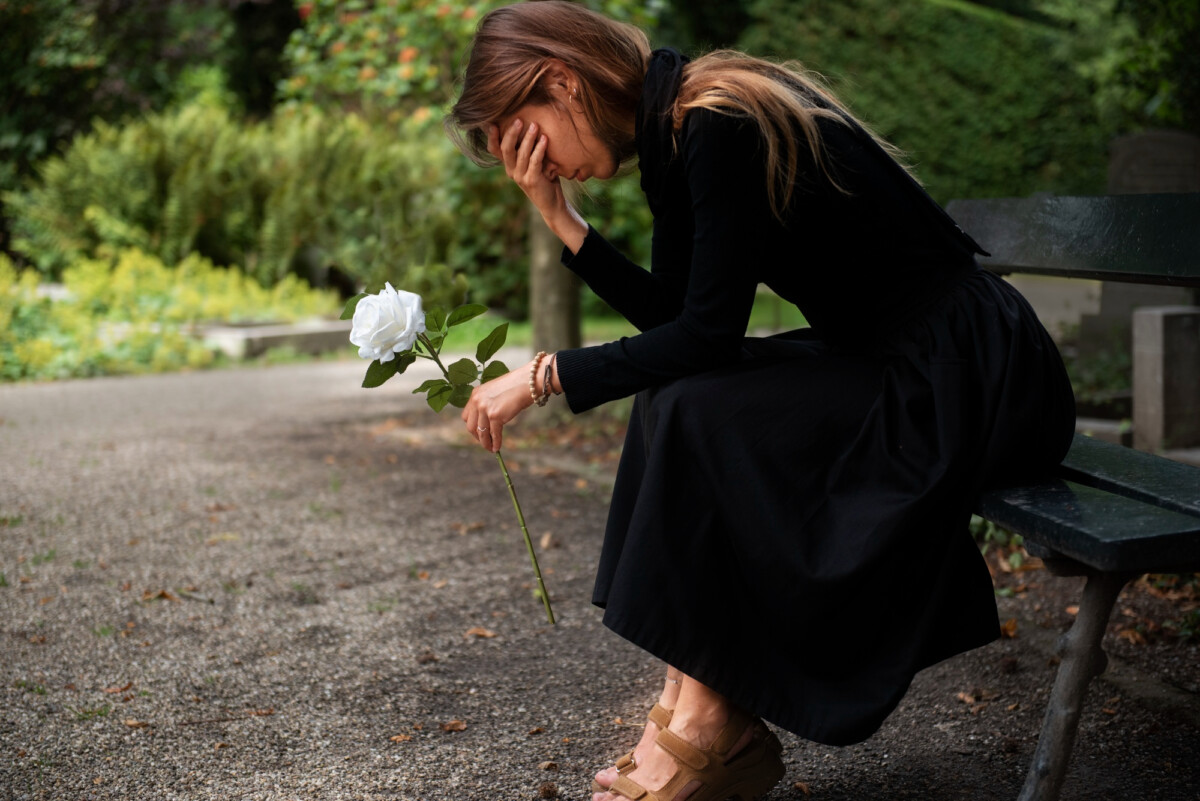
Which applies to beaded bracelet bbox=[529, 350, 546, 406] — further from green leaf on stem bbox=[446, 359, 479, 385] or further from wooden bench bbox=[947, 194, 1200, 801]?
wooden bench bbox=[947, 194, 1200, 801]

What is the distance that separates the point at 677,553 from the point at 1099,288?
467 cm

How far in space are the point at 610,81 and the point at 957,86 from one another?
11799 mm

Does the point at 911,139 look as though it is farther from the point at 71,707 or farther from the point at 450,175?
the point at 71,707

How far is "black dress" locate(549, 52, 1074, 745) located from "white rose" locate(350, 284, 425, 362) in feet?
1.09

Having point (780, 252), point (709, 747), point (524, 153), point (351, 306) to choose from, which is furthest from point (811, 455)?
point (351, 306)

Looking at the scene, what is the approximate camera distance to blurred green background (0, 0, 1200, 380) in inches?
277

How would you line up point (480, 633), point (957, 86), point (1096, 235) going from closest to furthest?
1. point (1096, 235)
2. point (480, 633)
3. point (957, 86)

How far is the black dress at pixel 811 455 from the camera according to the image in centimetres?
178

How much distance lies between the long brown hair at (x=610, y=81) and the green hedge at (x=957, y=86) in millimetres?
10458

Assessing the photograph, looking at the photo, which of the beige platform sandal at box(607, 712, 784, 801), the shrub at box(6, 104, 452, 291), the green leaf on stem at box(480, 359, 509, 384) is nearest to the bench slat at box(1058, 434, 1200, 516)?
the beige platform sandal at box(607, 712, 784, 801)

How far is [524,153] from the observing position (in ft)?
6.88

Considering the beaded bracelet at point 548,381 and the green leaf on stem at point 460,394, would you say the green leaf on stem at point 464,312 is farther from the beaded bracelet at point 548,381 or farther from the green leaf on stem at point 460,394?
the beaded bracelet at point 548,381

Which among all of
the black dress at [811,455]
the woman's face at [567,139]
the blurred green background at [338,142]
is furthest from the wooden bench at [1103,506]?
the blurred green background at [338,142]

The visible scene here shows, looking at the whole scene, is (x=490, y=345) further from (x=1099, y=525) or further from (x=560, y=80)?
(x=1099, y=525)
